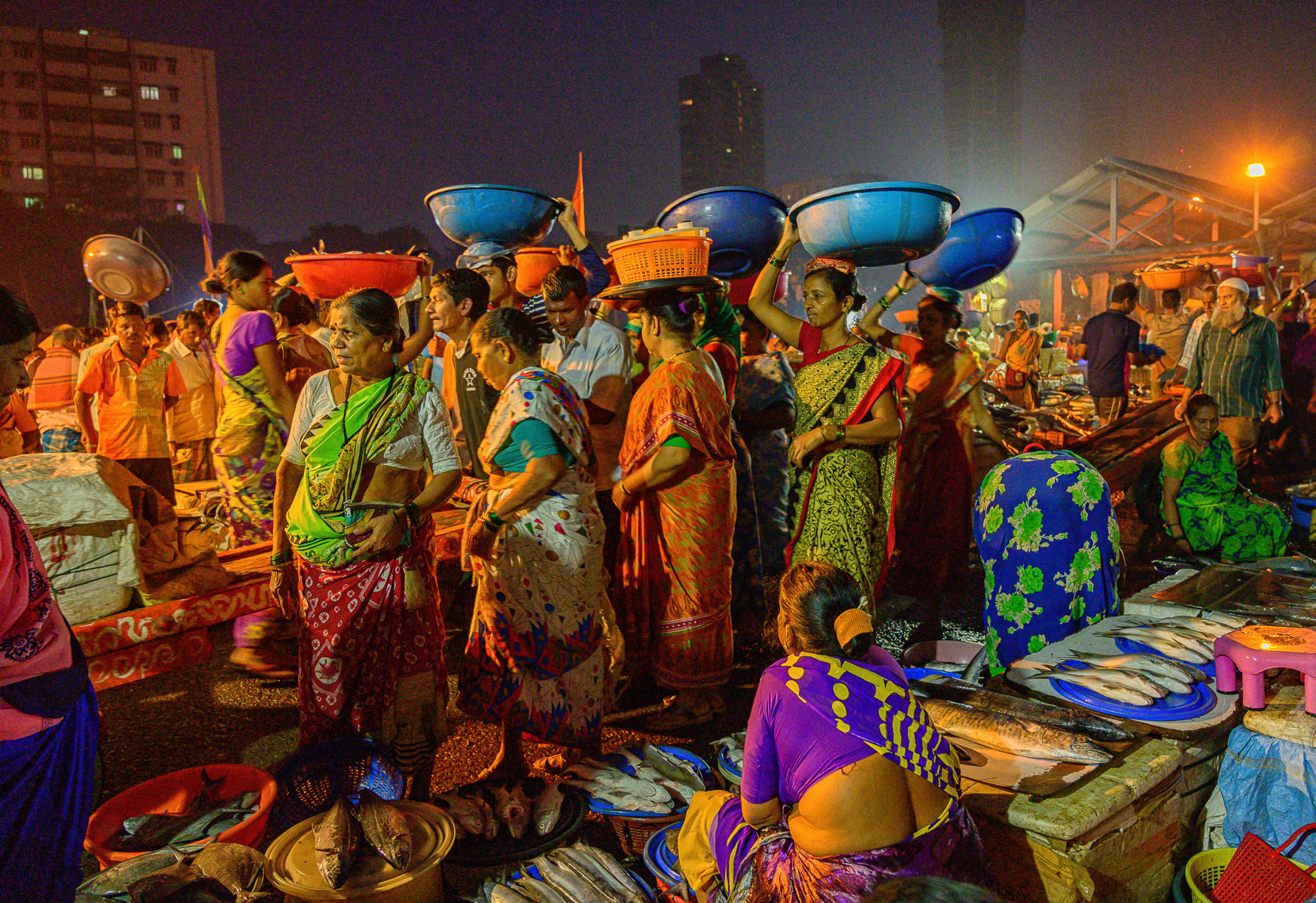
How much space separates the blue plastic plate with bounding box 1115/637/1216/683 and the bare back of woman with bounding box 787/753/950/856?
1472 millimetres

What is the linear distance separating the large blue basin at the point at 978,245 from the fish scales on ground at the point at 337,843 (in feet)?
13.1

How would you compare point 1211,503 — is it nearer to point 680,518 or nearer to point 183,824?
point 680,518

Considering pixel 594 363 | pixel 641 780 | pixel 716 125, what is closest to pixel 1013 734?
pixel 641 780

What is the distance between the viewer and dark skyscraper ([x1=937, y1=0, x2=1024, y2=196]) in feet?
305

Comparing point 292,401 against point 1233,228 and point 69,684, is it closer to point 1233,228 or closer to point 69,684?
point 69,684

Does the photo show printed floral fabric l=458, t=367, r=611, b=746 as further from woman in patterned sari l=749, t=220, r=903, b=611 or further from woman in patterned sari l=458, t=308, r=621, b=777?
woman in patterned sari l=749, t=220, r=903, b=611

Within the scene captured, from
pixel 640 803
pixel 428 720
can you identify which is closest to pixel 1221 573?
pixel 640 803

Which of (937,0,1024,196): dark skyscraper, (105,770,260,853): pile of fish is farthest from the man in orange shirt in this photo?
(937,0,1024,196): dark skyscraper

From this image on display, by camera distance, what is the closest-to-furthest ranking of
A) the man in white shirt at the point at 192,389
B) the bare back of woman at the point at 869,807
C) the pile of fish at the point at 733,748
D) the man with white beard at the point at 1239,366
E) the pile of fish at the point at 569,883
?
the bare back of woman at the point at 869,807 → the pile of fish at the point at 569,883 → the pile of fish at the point at 733,748 → the man with white beard at the point at 1239,366 → the man in white shirt at the point at 192,389

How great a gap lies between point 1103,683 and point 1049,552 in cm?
86

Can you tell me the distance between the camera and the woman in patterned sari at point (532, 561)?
295cm

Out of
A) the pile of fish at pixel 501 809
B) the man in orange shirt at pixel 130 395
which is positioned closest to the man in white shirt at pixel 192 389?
the man in orange shirt at pixel 130 395

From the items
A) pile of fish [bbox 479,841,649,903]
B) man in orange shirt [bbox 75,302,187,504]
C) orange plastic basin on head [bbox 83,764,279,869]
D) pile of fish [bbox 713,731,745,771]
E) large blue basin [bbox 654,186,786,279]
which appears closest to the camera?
pile of fish [bbox 479,841,649,903]

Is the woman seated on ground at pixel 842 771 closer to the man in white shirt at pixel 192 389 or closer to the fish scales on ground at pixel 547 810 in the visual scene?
the fish scales on ground at pixel 547 810
